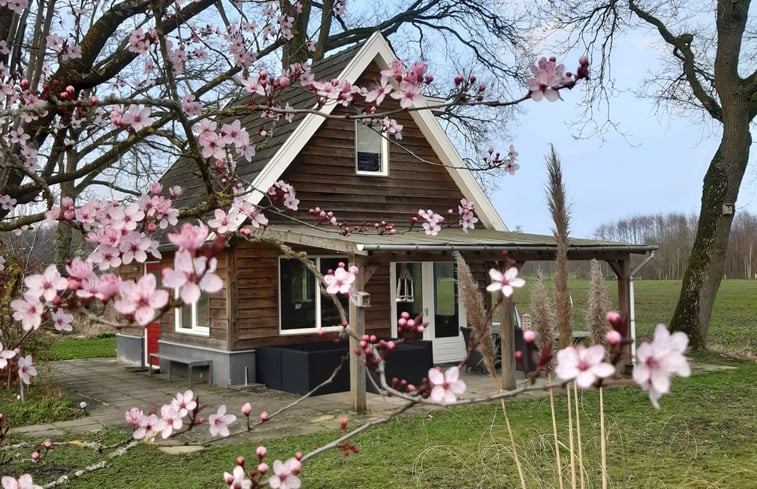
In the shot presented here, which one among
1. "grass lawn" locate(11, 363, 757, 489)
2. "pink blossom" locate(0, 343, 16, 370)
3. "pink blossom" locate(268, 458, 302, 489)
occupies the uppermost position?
"pink blossom" locate(0, 343, 16, 370)

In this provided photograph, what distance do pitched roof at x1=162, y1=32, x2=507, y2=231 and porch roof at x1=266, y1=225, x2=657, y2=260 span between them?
1.12 meters

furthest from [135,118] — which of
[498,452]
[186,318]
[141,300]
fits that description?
[186,318]

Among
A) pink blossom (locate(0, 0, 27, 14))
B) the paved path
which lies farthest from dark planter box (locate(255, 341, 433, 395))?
pink blossom (locate(0, 0, 27, 14))

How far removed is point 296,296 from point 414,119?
13.6 feet

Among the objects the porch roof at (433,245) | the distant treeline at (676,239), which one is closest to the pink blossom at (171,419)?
the porch roof at (433,245)

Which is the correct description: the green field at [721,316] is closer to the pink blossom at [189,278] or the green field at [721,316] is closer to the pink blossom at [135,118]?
the pink blossom at [135,118]

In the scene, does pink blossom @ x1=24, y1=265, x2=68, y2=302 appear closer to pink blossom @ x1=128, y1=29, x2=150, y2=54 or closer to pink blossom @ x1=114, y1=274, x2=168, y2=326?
pink blossom @ x1=114, y1=274, x2=168, y2=326

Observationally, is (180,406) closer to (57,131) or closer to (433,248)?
(57,131)

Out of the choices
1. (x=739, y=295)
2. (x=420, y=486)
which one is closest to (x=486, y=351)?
(x=420, y=486)

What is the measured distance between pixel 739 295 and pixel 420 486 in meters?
34.8

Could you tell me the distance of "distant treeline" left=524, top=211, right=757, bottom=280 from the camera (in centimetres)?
5172

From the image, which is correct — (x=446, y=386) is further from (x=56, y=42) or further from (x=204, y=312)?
(x=204, y=312)

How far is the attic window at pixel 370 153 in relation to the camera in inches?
497

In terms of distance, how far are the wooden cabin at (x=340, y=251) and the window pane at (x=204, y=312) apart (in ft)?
0.06
